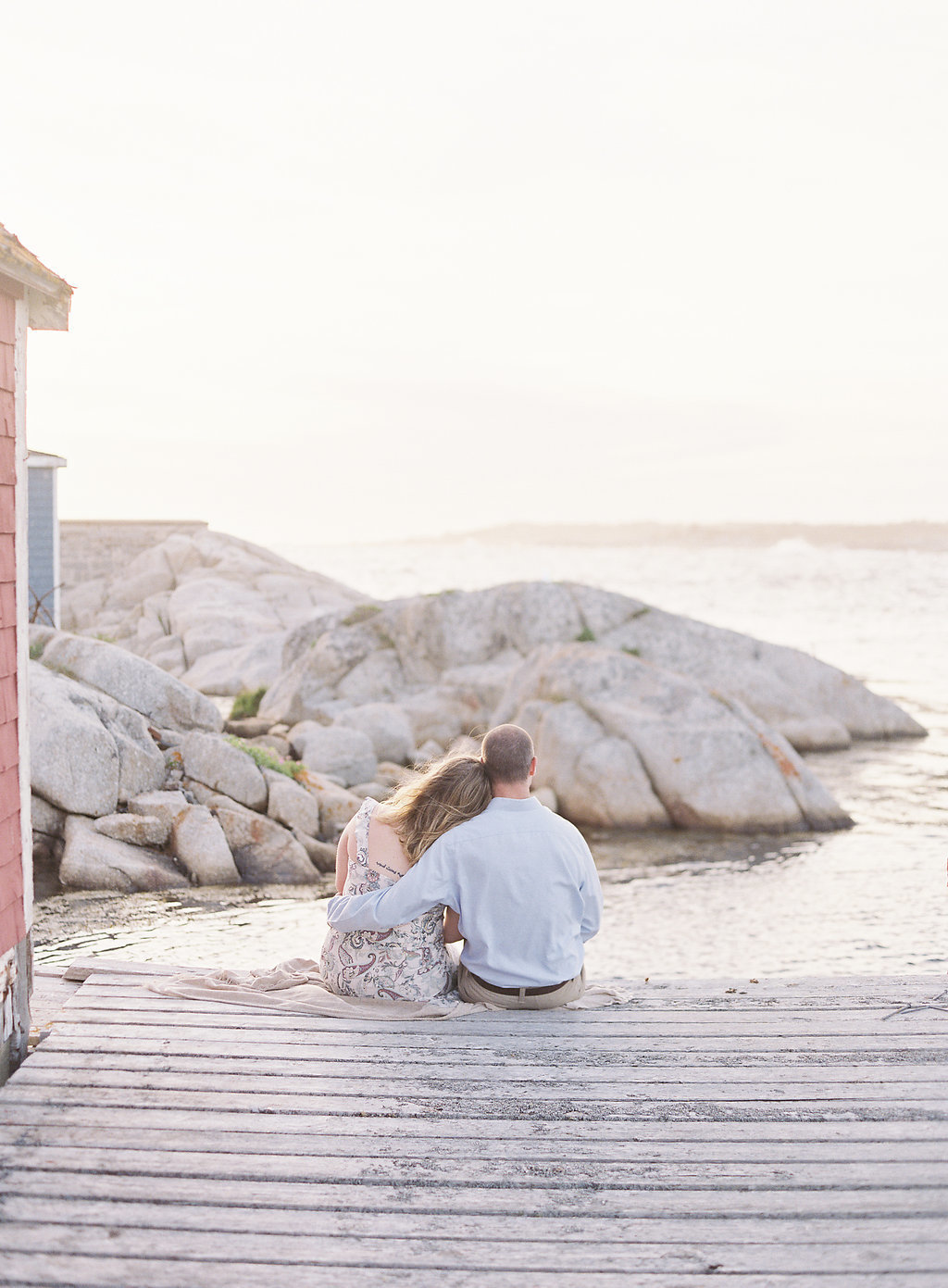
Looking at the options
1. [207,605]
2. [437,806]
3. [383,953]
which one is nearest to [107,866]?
[383,953]

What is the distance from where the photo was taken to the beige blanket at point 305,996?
5.59 metres

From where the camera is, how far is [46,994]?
607cm

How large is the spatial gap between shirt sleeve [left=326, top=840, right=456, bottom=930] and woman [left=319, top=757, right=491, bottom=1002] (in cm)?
11

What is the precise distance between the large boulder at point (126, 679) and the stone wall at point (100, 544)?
21065 millimetres

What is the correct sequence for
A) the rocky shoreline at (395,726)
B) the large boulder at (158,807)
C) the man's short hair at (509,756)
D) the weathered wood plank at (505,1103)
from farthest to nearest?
the large boulder at (158,807)
the rocky shoreline at (395,726)
the man's short hair at (509,756)
the weathered wood plank at (505,1103)

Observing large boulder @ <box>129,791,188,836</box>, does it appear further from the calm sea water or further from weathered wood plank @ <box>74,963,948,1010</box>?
weathered wood plank @ <box>74,963,948,1010</box>

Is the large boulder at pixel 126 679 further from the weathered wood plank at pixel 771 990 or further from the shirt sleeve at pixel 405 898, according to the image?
the shirt sleeve at pixel 405 898

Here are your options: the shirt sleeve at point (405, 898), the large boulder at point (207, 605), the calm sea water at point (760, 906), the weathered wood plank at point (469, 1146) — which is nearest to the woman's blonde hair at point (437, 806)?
the shirt sleeve at point (405, 898)

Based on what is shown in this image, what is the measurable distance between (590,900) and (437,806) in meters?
0.91

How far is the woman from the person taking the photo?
18.3 ft

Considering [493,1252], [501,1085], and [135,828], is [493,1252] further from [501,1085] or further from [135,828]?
[135,828]

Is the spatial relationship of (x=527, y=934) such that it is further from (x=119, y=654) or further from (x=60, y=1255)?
(x=119, y=654)

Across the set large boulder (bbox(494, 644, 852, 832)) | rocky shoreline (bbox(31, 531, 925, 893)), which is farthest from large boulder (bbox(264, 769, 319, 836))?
large boulder (bbox(494, 644, 852, 832))

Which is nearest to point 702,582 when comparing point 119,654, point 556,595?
point 556,595
